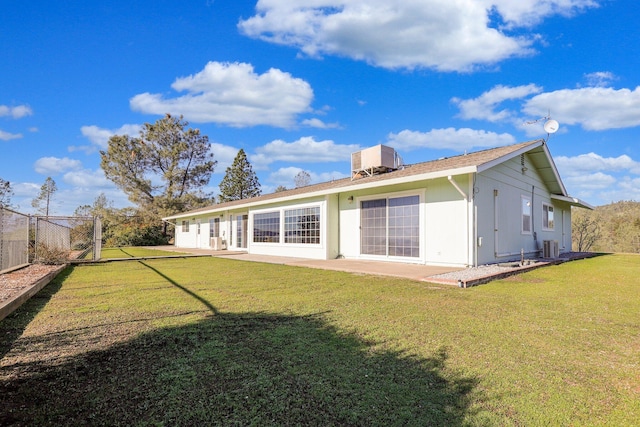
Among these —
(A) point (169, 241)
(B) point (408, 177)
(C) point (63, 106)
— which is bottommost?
(A) point (169, 241)

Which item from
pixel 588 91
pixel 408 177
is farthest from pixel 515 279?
pixel 588 91

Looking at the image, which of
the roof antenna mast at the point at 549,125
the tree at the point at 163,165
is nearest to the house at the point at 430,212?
the roof antenna mast at the point at 549,125

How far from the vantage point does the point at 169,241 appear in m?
33.2

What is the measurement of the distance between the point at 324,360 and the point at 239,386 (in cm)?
79

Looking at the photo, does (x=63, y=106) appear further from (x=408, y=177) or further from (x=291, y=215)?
(x=408, y=177)

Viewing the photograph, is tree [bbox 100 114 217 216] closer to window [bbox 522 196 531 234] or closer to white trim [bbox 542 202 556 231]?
window [bbox 522 196 531 234]

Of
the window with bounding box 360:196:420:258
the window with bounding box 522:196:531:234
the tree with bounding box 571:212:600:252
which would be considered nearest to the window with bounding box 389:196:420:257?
the window with bounding box 360:196:420:258

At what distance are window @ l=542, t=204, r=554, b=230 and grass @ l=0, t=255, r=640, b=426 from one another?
31.4ft

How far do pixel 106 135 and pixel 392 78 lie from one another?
101 feet

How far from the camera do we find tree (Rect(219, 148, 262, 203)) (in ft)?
138

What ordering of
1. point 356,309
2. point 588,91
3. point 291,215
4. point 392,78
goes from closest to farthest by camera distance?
point 356,309 → point 291,215 → point 392,78 → point 588,91

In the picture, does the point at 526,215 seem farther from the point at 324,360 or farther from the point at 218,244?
the point at 218,244

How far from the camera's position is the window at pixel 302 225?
12.7 m

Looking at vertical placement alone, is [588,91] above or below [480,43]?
above
